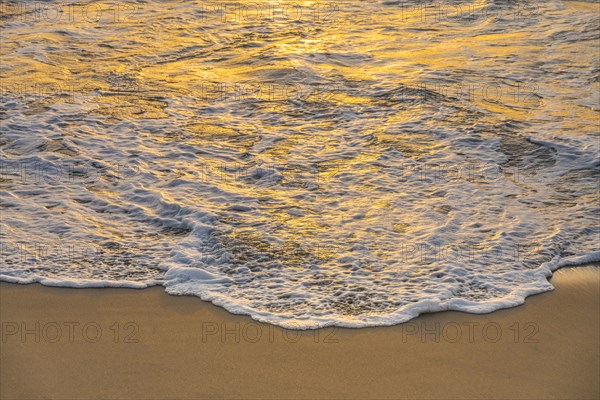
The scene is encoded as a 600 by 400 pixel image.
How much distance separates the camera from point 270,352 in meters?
3.81

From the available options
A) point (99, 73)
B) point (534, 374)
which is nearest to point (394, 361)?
point (534, 374)

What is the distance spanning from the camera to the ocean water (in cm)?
455

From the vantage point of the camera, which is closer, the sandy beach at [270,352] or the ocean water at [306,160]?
the sandy beach at [270,352]

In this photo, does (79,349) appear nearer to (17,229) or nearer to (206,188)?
(17,229)

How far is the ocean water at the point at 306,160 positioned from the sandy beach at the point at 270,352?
0.50 ft

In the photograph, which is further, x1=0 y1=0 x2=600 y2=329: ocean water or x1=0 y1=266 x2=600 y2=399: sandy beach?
x1=0 y1=0 x2=600 y2=329: ocean water

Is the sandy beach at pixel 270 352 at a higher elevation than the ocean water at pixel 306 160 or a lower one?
lower

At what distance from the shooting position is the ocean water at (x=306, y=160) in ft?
14.9

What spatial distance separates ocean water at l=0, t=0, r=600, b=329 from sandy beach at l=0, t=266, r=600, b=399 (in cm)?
15

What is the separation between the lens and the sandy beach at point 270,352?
3523 millimetres

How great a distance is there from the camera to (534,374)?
3.62 metres

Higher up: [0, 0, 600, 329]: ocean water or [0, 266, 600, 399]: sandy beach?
[0, 0, 600, 329]: ocean water

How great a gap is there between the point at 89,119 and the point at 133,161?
1157 millimetres

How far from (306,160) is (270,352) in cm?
262
